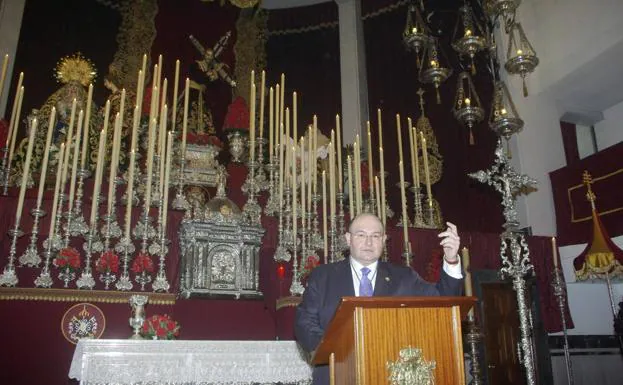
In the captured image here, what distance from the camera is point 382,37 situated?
10.1 m

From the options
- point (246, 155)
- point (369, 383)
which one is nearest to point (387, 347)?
point (369, 383)

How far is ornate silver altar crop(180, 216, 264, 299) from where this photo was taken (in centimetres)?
488

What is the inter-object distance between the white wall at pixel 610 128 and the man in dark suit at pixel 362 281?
30.3 feet

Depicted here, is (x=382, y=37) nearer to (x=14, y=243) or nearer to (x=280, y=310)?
(x=280, y=310)

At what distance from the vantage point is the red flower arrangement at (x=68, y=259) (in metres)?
4.54

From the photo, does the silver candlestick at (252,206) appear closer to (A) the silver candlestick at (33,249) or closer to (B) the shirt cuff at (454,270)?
(A) the silver candlestick at (33,249)

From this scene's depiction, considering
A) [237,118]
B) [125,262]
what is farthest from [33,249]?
[237,118]

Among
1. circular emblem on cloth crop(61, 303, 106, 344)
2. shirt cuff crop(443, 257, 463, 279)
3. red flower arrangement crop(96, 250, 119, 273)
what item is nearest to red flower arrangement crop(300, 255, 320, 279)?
red flower arrangement crop(96, 250, 119, 273)

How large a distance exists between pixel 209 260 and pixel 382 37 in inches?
258

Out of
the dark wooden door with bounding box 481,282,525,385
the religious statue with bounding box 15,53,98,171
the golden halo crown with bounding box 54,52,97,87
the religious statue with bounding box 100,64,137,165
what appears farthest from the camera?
the golden halo crown with bounding box 54,52,97,87

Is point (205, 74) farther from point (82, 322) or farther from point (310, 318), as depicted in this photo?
point (310, 318)

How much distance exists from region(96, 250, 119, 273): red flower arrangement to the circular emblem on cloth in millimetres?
317

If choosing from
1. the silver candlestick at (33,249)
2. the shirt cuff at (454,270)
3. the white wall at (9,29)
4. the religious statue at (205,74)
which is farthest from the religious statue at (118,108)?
the shirt cuff at (454,270)

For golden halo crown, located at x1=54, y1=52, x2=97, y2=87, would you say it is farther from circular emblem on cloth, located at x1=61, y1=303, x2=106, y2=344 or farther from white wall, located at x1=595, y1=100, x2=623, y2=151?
white wall, located at x1=595, y1=100, x2=623, y2=151
